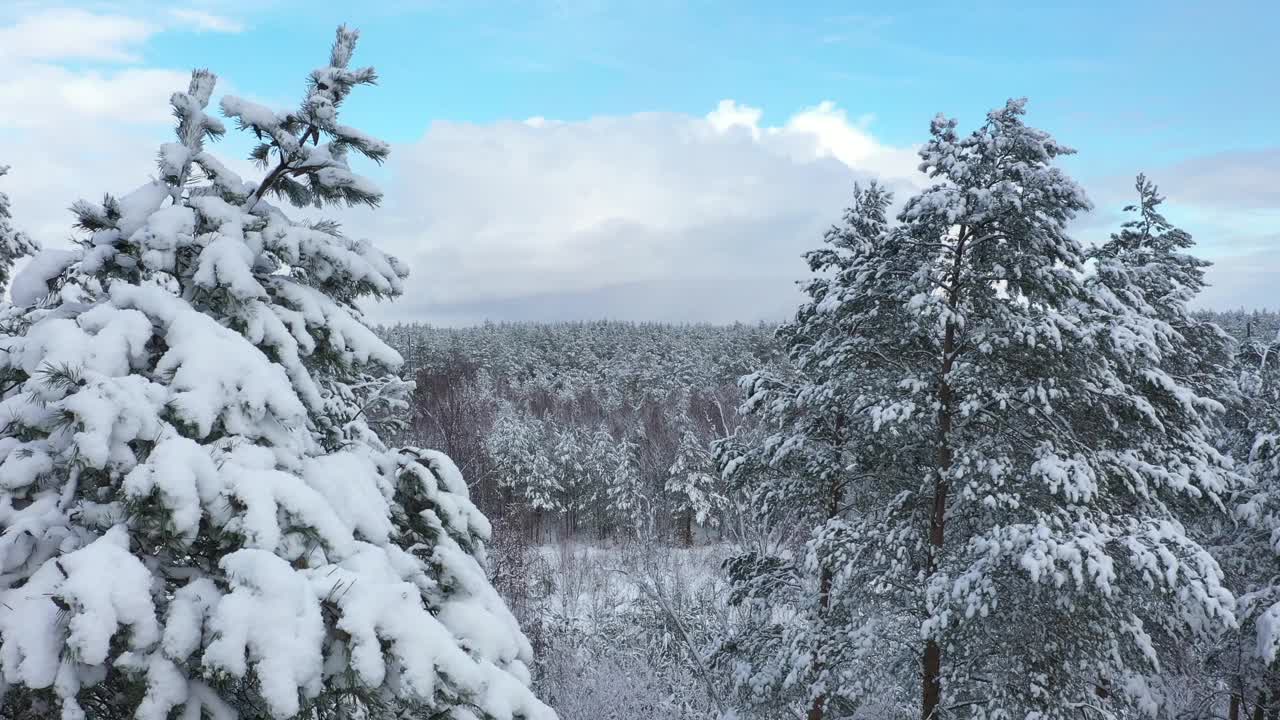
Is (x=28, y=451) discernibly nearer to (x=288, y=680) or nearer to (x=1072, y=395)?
(x=288, y=680)

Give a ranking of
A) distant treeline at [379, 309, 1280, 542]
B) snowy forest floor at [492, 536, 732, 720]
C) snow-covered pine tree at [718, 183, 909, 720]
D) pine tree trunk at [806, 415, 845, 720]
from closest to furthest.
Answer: snow-covered pine tree at [718, 183, 909, 720]
pine tree trunk at [806, 415, 845, 720]
snowy forest floor at [492, 536, 732, 720]
distant treeline at [379, 309, 1280, 542]

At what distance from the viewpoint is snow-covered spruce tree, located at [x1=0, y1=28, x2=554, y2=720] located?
2.54 m

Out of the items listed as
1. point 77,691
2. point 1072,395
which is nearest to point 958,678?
point 1072,395

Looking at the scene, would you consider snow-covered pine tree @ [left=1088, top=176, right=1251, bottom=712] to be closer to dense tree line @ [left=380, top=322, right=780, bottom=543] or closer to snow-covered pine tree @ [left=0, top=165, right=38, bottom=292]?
dense tree line @ [left=380, top=322, right=780, bottom=543]

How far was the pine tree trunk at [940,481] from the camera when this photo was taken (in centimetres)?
834

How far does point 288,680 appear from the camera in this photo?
8.07 feet

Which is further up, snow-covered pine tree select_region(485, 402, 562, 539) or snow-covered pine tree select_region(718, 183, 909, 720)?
snow-covered pine tree select_region(718, 183, 909, 720)

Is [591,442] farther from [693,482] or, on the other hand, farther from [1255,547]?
[1255,547]

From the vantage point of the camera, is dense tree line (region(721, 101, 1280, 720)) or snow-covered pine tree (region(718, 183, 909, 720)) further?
snow-covered pine tree (region(718, 183, 909, 720))

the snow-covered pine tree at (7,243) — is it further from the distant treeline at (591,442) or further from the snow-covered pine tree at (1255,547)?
the snow-covered pine tree at (1255,547)

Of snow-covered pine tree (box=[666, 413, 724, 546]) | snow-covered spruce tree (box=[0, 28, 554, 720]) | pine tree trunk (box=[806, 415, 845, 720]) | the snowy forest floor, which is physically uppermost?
snow-covered spruce tree (box=[0, 28, 554, 720])

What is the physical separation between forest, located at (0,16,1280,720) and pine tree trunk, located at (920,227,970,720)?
0.16 feet

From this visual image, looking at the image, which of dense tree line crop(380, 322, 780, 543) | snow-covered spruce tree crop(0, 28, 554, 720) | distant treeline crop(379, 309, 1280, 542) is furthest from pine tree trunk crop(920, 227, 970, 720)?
dense tree line crop(380, 322, 780, 543)

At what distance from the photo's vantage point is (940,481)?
8477mm
